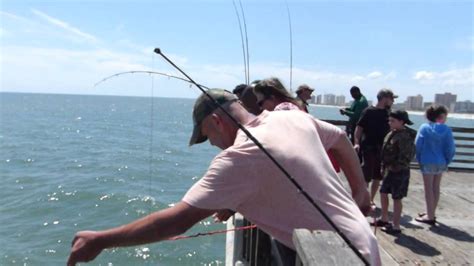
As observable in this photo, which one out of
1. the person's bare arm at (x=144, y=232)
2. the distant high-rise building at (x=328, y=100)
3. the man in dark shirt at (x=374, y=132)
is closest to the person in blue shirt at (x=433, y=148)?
the man in dark shirt at (x=374, y=132)

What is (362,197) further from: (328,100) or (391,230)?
(328,100)

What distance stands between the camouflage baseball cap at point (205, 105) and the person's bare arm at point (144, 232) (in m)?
0.54

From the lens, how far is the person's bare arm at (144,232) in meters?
1.75

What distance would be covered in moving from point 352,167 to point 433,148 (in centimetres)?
390

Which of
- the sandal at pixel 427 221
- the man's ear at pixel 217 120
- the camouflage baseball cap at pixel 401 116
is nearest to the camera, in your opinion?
the man's ear at pixel 217 120

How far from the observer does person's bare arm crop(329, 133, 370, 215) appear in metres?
2.57

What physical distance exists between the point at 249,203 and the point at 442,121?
5.07 meters

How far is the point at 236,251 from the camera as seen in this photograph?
495 centimetres

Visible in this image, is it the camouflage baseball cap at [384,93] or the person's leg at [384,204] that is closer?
the person's leg at [384,204]

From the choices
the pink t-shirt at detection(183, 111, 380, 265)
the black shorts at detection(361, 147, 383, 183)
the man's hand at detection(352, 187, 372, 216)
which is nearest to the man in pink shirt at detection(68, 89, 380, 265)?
the pink t-shirt at detection(183, 111, 380, 265)

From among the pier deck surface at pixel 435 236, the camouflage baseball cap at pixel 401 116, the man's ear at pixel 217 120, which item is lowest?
the pier deck surface at pixel 435 236

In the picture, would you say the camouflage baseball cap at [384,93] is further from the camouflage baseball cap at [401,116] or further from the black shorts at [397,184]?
the black shorts at [397,184]

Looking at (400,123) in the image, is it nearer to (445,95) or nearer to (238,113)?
(238,113)

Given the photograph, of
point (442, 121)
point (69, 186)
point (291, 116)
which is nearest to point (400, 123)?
point (442, 121)
